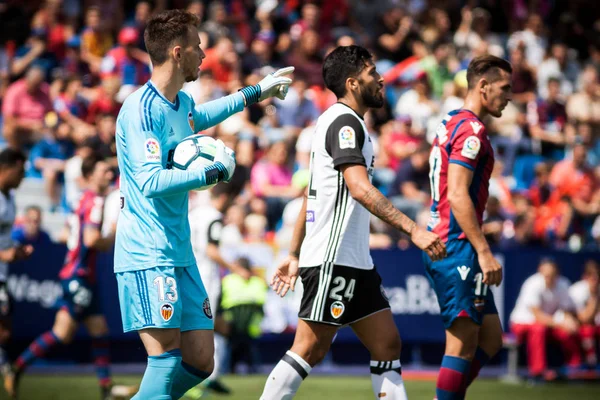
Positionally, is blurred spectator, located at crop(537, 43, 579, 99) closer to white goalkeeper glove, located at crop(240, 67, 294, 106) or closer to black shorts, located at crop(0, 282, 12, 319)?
black shorts, located at crop(0, 282, 12, 319)

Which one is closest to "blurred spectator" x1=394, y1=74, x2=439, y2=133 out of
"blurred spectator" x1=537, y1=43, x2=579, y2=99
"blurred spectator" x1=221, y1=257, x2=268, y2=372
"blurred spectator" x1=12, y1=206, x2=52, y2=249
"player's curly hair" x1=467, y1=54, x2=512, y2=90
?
"blurred spectator" x1=537, y1=43, x2=579, y2=99

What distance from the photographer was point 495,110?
710 centimetres

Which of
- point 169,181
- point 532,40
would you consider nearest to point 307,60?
point 532,40

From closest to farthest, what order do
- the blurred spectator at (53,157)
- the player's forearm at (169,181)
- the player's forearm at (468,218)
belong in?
the player's forearm at (169,181), the player's forearm at (468,218), the blurred spectator at (53,157)

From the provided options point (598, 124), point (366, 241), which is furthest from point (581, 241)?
point (366, 241)

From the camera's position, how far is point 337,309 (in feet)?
20.0

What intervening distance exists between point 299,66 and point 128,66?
322 centimetres

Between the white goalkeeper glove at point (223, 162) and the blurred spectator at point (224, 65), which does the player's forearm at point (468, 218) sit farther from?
the blurred spectator at point (224, 65)

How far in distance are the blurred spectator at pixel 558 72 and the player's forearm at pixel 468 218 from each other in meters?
13.6

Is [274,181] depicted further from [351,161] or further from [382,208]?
[382,208]

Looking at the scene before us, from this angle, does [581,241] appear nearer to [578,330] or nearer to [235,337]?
[578,330]

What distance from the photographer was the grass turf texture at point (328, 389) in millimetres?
10570

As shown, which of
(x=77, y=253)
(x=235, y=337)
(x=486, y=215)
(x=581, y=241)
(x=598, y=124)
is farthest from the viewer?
(x=598, y=124)

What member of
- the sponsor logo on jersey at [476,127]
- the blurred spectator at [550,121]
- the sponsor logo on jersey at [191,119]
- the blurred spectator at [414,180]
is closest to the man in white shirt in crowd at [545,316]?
the blurred spectator at [414,180]
